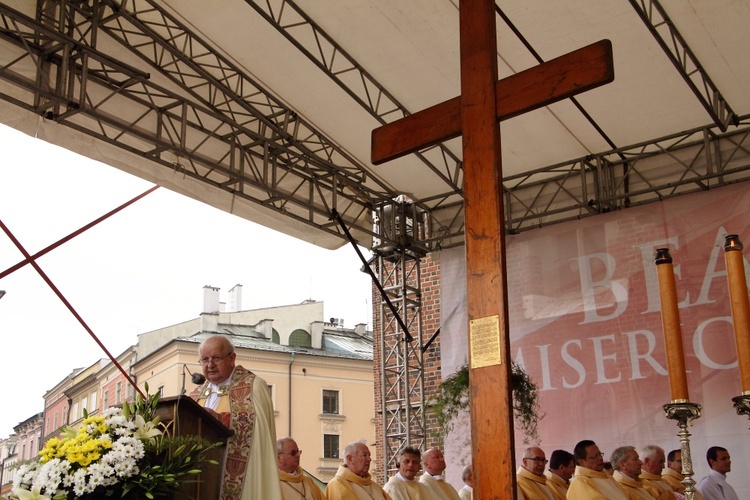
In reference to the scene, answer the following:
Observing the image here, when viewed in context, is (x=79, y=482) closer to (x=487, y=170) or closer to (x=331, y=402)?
(x=487, y=170)

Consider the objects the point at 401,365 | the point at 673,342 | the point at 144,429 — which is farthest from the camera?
the point at 401,365

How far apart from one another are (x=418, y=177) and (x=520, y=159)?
1.25m

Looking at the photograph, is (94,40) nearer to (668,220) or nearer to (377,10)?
(377,10)

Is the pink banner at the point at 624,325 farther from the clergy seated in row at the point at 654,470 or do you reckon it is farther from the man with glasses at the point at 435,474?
the man with glasses at the point at 435,474

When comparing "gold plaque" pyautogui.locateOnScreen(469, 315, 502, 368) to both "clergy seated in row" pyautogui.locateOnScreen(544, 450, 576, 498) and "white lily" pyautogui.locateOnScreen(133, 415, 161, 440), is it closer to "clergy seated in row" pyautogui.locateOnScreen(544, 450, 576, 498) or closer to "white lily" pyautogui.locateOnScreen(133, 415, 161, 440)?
"white lily" pyautogui.locateOnScreen(133, 415, 161, 440)

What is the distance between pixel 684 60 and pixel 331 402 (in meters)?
26.4

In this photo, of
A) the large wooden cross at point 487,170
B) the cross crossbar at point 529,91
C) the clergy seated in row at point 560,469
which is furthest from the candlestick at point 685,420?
the clergy seated in row at point 560,469

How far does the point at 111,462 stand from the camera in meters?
2.96

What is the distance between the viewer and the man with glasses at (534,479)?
7.45 meters

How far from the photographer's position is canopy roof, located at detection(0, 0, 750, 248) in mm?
7660

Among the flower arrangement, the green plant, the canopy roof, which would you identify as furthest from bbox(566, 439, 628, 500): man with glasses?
the flower arrangement

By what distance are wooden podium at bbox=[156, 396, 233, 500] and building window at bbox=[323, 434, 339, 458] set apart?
29.0 metres

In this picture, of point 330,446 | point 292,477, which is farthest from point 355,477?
point 330,446

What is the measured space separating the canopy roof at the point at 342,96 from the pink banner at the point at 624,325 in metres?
0.38
